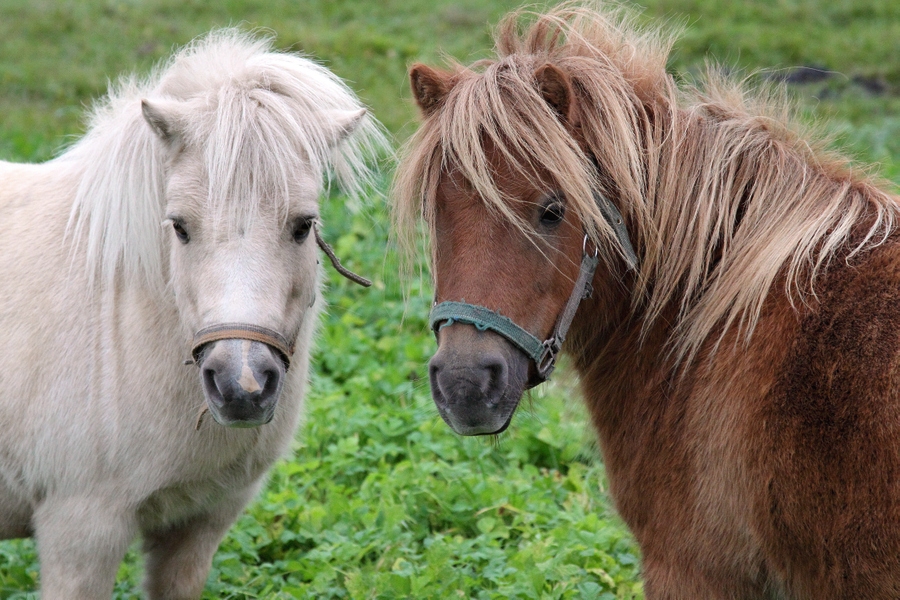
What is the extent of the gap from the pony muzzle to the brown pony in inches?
Result: 18.6

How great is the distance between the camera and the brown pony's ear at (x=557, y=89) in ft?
7.42

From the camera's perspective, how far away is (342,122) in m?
2.68

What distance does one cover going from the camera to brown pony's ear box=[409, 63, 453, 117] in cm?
245

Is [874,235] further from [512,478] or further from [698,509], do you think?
[512,478]

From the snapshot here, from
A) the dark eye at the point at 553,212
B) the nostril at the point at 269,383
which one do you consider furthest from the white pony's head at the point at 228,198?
the dark eye at the point at 553,212

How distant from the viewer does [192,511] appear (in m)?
2.82

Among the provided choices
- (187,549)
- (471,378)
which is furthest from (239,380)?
(187,549)

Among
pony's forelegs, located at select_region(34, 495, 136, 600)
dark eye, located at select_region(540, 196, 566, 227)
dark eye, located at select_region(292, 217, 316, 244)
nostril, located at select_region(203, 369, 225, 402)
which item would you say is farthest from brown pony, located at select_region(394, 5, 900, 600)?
pony's forelegs, located at select_region(34, 495, 136, 600)

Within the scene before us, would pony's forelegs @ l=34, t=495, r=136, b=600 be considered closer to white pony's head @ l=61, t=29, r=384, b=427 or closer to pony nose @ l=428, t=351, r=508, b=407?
white pony's head @ l=61, t=29, r=384, b=427

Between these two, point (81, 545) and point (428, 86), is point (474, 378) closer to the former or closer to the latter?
point (428, 86)

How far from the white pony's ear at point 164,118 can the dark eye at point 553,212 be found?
110 cm

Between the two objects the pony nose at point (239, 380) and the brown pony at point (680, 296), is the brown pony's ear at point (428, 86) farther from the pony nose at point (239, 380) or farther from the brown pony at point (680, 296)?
Answer: the pony nose at point (239, 380)

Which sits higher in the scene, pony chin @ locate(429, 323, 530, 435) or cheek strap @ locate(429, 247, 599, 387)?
cheek strap @ locate(429, 247, 599, 387)

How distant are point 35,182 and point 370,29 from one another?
10083mm
